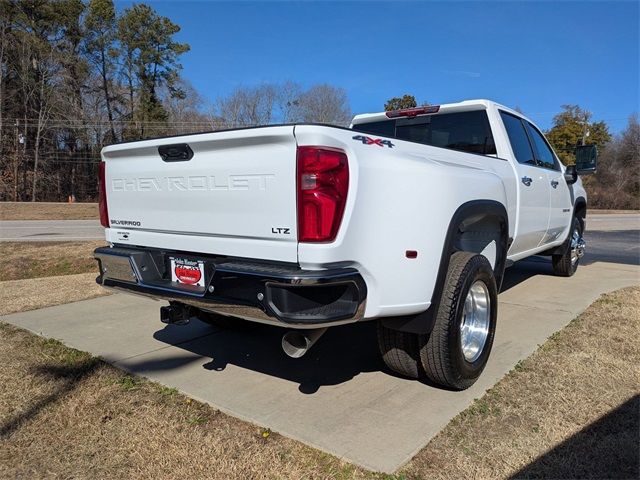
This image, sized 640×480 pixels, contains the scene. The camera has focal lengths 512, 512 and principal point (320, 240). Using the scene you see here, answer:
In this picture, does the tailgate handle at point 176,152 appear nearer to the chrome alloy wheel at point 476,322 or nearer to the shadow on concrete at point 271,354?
the shadow on concrete at point 271,354

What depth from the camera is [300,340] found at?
9.86 feet

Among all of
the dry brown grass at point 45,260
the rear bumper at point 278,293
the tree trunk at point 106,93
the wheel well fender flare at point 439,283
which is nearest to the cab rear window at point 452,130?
the wheel well fender flare at point 439,283

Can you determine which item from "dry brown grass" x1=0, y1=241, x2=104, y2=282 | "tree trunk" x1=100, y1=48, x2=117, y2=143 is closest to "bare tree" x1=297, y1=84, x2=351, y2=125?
"dry brown grass" x1=0, y1=241, x2=104, y2=282

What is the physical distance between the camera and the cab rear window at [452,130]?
4750 mm

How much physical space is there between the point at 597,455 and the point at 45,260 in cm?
1025

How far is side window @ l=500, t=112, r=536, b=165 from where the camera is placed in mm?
4879

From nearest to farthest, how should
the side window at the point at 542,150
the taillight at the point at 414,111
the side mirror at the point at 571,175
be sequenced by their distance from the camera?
1. the taillight at the point at 414,111
2. the side window at the point at 542,150
3. the side mirror at the point at 571,175

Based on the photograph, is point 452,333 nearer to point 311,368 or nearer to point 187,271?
point 311,368

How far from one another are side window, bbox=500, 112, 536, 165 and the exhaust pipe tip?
9.54ft

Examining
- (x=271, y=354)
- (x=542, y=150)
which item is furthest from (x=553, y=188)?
(x=271, y=354)

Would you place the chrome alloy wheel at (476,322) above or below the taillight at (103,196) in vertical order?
below

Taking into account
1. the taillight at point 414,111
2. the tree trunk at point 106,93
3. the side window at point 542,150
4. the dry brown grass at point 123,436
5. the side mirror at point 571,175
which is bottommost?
the dry brown grass at point 123,436

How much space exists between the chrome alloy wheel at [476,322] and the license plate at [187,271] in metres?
1.90

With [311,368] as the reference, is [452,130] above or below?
above
